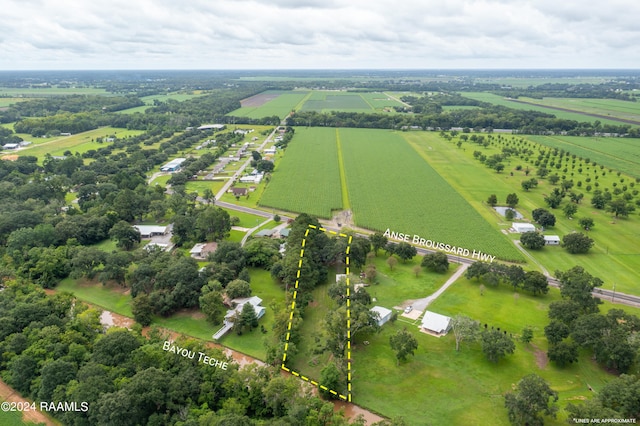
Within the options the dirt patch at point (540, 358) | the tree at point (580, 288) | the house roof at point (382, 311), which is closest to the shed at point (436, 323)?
the house roof at point (382, 311)

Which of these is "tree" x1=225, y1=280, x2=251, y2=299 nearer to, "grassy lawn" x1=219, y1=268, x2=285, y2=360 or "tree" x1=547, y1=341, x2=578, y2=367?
"grassy lawn" x1=219, y1=268, x2=285, y2=360

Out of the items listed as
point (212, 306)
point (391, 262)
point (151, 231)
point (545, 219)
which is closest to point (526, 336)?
point (391, 262)

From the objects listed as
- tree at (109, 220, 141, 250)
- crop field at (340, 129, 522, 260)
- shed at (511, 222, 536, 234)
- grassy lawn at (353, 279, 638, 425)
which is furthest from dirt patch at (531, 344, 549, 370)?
tree at (109, 220, 141, 250)

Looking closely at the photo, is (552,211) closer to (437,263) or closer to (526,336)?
(437,263)

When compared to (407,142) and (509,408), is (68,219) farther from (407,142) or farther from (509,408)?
(407,142)

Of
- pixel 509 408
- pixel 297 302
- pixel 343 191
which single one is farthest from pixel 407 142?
pixel 509 408
